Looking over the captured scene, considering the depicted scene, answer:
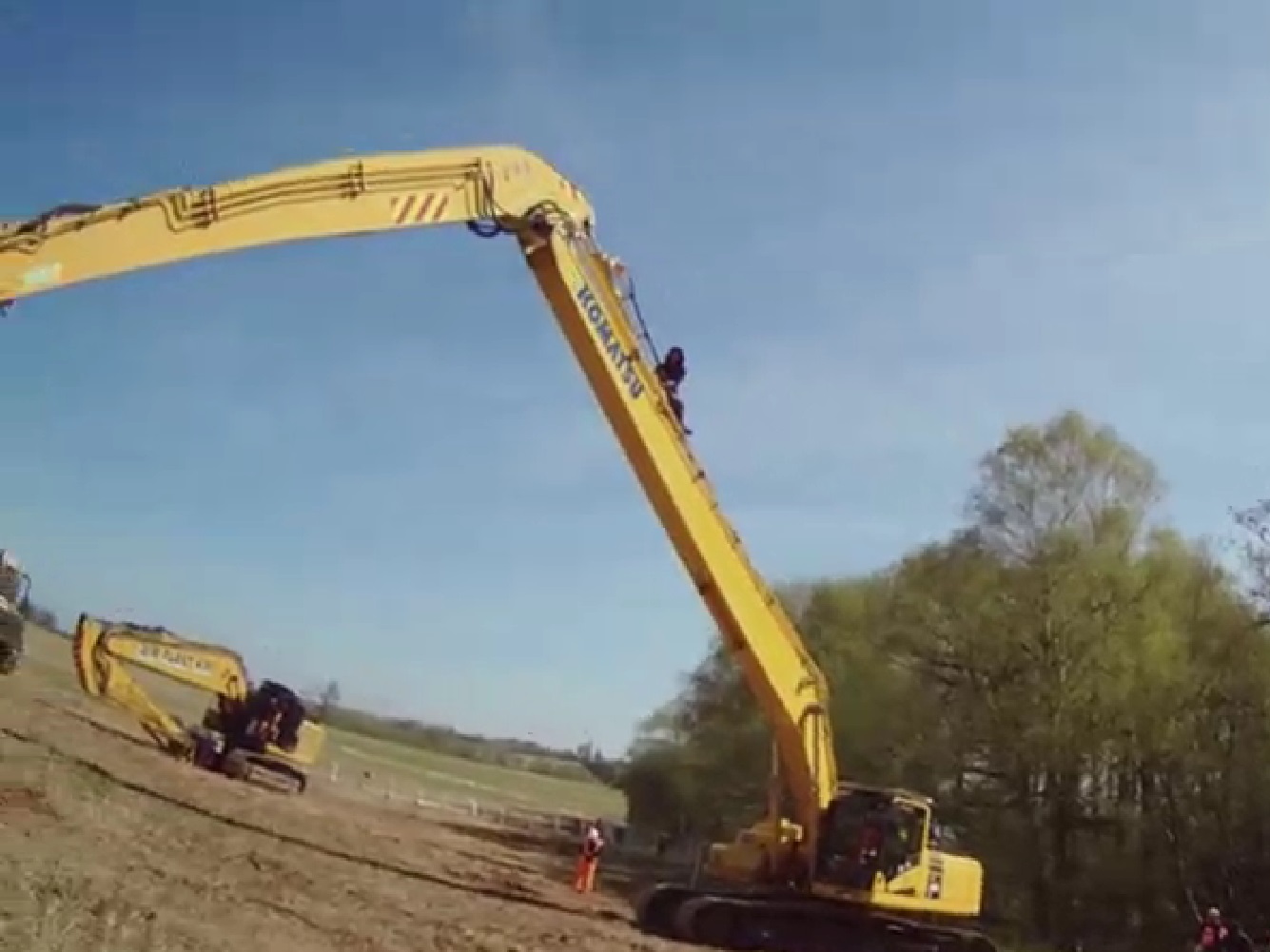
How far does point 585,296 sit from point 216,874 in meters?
8.90

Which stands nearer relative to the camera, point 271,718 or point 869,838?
point 869,838

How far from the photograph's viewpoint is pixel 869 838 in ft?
66.7

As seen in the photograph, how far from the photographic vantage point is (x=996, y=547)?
40.4 m

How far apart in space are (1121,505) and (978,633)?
5.30 meters

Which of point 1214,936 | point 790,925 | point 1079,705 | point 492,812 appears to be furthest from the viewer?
point 492,812

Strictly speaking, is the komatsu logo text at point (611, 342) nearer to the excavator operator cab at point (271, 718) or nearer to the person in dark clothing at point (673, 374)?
the person in dark clothing at point (673, 374)

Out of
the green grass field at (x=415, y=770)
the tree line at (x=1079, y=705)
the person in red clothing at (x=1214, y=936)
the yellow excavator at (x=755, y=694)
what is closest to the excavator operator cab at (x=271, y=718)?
the green grass field at (x=415, y=770)

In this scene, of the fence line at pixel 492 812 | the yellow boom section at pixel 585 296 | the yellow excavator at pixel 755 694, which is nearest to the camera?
the yellow boom section at pixel 585 296

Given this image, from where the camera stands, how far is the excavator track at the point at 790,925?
20609mm

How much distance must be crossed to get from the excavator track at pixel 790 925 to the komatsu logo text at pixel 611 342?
24.6ft

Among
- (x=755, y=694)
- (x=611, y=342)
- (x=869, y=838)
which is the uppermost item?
(x=611, y=342)

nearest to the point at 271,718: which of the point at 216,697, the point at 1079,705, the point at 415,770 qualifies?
the point at 216,697

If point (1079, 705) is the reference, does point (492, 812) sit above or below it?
below

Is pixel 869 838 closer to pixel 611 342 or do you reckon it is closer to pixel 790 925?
pixel 790 925
